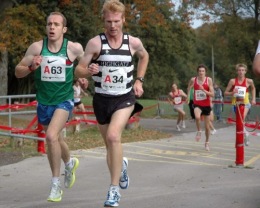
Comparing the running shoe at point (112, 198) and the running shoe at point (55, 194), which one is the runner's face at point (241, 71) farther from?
the running shoe at point (112, 198)

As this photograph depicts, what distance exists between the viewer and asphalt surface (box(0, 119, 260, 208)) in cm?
751

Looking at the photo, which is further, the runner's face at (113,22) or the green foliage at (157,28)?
the green foliage at (157,28)

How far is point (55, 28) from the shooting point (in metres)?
7.63

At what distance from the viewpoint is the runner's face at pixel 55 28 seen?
24.9 ft

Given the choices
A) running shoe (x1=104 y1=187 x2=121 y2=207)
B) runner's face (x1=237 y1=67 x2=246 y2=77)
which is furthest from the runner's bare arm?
runner's face (x1=237 y1=67 x2=246 y2=77)

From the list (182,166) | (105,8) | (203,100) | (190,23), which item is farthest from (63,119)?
(190,23)

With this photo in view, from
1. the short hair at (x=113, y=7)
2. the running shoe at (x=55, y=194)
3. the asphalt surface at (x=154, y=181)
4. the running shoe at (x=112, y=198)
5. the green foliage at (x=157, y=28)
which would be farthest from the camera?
the green foliage at (x=157, y=28)

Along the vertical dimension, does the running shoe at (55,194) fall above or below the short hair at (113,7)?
below

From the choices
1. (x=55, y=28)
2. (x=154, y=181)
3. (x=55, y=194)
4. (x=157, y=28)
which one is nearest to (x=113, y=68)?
(x=55, y=28)

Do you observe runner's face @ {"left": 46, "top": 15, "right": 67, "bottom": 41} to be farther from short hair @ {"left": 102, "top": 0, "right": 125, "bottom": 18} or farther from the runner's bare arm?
short hair @ {"left": 102, "top": 0, "right": 125, "bottom": 18}

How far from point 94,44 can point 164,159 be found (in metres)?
5.50

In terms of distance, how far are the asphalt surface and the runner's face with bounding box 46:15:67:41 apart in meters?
1.94

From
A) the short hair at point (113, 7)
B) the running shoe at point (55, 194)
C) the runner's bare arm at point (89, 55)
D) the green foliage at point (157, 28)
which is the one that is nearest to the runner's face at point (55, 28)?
the runner's bare arm at point (89, 55)

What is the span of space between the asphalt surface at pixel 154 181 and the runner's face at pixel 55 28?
1936 mm
